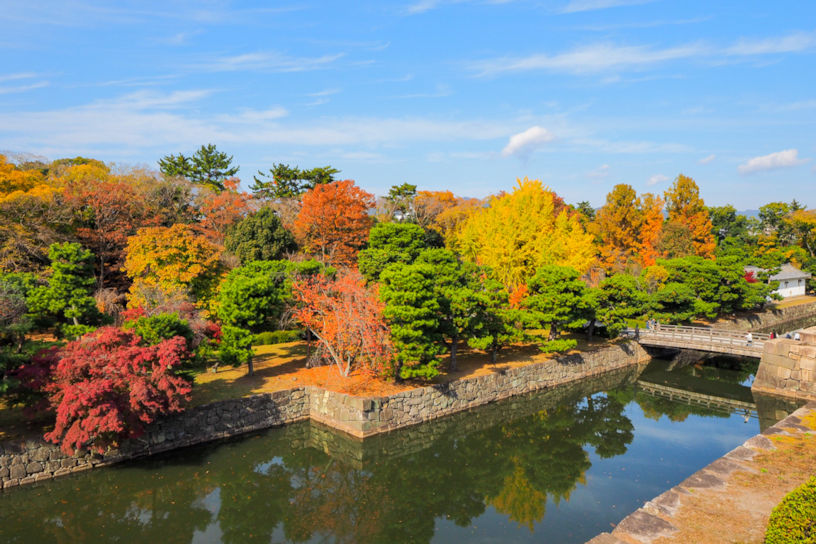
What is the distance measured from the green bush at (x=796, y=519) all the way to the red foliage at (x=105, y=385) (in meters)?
18.2

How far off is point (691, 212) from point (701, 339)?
127 ft

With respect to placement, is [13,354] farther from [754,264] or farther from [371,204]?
[754,264]

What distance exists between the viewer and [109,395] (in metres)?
16.6

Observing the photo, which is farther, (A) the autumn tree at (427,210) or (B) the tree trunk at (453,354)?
(A) the autumn tree at (427,210)

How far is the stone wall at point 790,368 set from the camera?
27.0 meters

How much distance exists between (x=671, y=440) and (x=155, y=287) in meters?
28.9

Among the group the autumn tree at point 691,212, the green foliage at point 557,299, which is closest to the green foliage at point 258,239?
the green foliage at point 557,299

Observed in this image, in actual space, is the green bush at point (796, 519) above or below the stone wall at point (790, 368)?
above

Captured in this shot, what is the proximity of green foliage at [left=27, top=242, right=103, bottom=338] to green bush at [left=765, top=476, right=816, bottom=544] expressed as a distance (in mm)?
25499

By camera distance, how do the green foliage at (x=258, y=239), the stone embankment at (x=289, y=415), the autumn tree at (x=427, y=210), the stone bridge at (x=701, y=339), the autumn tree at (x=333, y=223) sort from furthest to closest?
1. the autumn tree at (x=427, y=210)
2. the autumn tree at (x=333, y=223)
3. the green foliage at (x=258, y=239)
4. the stone bridge at (x=701, y=339)
5. the stone embankment at (x=289, y=415)

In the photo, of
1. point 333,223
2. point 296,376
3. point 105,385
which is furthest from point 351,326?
point 333,223

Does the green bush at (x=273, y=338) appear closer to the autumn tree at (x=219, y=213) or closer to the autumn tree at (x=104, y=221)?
the autumn tree at (x=104, y=221)

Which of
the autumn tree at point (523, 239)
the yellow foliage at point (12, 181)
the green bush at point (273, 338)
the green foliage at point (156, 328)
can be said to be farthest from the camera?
the autumn tree at point (523, 239)

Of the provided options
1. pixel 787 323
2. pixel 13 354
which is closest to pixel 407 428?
pixel 13 354
